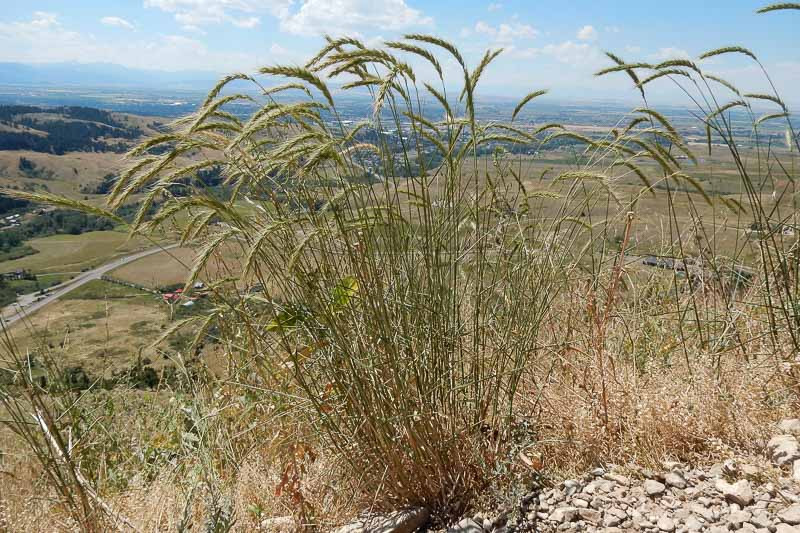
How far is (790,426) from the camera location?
2379mm

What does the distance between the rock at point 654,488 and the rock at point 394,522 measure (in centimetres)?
75

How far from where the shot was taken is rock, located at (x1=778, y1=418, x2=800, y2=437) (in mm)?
2328

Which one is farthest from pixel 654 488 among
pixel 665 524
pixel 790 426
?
pixel 790 426

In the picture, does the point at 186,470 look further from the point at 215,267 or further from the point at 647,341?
the point at 647,341

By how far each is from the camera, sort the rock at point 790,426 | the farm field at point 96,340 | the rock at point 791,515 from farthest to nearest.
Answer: the farm field at point 96,340 → the rock at point 790,426 → the rock at point 791,515

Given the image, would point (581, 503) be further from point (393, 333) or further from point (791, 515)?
point (393, 333)

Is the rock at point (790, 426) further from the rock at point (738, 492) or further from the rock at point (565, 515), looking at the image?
the rock at point (565, 515)

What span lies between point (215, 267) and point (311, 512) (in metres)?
2.17

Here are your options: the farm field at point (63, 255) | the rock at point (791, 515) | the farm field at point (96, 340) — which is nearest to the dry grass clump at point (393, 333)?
the farm field at point (96, 340)

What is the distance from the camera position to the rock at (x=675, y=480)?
2.18m

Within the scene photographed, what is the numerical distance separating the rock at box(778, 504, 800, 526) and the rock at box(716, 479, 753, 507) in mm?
136

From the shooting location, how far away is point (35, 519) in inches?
91.4

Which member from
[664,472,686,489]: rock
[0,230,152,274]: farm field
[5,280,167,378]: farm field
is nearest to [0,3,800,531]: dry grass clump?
[664,472,686,489]: rock

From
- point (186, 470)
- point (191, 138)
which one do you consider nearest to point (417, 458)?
point (186, 470)
